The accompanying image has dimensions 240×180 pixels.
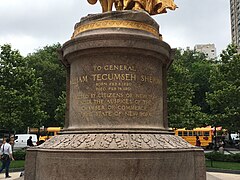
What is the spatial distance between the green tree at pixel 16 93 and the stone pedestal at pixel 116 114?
1568 cm

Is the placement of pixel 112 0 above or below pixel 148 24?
above

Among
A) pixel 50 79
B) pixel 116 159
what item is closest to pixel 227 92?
pixel 116 159

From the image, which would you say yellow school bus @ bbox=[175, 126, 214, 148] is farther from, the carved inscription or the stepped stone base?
the stepped stone base

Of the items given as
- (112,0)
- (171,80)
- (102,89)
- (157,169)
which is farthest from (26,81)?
(157,169)

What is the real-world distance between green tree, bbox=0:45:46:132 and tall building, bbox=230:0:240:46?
90049mm

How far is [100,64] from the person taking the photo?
9.35 meters

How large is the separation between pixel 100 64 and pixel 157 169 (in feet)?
10.9

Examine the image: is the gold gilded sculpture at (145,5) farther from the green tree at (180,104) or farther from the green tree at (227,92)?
the green tree at (180,104)

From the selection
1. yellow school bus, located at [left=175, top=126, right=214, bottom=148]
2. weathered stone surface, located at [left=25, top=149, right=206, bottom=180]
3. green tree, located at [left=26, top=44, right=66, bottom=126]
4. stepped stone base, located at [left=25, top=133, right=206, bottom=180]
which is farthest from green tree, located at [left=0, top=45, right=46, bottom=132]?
yellow school bus, located at [left=175, top=126, right=214, bottom=148]

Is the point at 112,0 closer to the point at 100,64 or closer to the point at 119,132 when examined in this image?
the point at 100,64

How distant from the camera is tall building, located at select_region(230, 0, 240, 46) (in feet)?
353

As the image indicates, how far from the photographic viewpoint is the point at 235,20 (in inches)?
4444

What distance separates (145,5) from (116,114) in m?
4.23

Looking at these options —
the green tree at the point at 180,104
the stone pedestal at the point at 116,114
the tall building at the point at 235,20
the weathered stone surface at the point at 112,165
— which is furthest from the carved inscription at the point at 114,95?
the tall building at the point at 235,20
